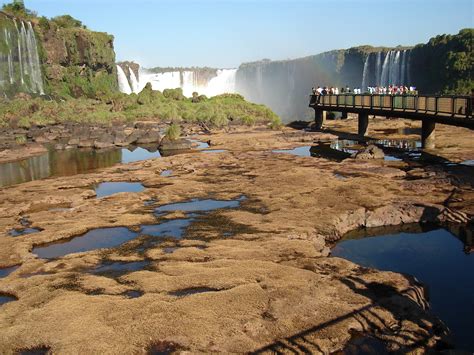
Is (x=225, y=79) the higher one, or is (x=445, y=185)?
(x=225, y=79)

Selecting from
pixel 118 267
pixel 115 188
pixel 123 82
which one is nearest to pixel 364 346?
pixel 118 267

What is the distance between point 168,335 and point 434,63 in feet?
257

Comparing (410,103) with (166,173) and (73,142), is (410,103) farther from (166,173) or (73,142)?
(73,142)

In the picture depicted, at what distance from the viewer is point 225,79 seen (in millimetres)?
121375

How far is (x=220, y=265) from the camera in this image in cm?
1210

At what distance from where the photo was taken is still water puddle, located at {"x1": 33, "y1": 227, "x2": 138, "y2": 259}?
14.6 metres

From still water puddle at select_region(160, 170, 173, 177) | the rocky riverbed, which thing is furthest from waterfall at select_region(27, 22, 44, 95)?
the rocky riverbed

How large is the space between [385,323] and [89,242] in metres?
10.2

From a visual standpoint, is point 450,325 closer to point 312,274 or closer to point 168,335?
point 312,274

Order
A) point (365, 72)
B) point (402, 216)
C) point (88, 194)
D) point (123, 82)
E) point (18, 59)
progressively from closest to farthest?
point (402, 216), point (88, 194), point (18, 59), point (365, 72), point (123, 82)

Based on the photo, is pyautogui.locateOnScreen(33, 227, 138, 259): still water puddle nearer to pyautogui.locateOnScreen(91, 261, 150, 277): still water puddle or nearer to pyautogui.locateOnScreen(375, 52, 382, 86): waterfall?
pyautogui.locateOnScreen(91, 261, 150, 277): still water puddle

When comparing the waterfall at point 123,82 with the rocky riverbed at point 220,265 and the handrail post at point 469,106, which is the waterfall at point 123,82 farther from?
the handrail post at point 469,106

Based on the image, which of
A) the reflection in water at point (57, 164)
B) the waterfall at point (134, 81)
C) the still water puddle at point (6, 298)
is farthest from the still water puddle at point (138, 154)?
the waterfall at point (134, 81)

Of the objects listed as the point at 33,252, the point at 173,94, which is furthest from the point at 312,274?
the point at 173,94
